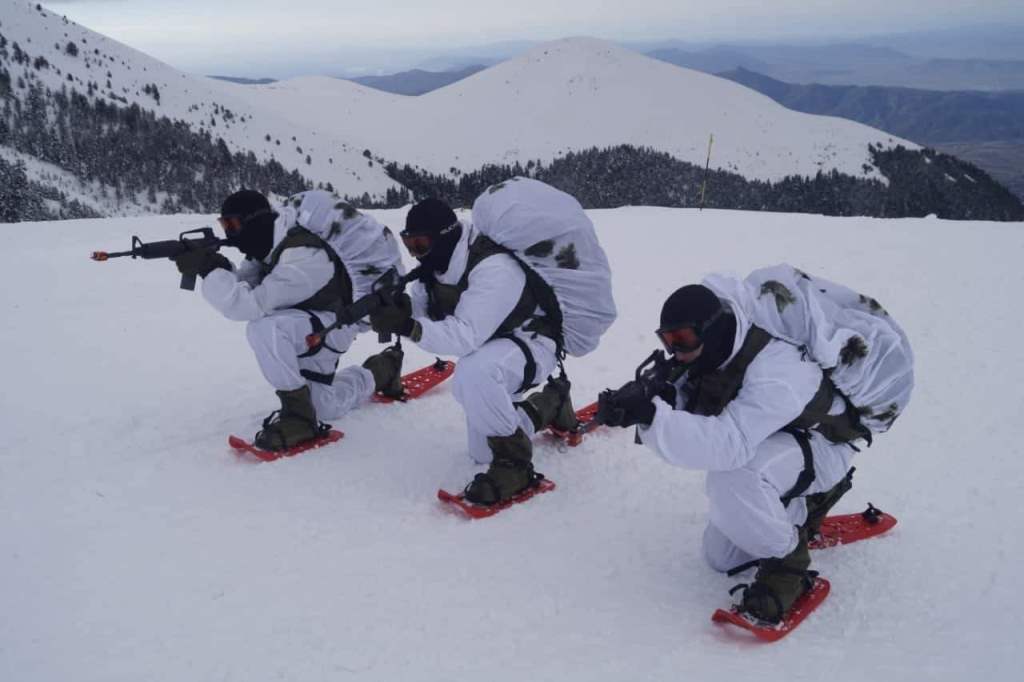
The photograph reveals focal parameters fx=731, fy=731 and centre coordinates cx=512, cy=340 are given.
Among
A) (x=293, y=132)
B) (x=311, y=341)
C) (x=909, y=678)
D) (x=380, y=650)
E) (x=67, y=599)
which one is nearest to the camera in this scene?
(x=909, y=678)

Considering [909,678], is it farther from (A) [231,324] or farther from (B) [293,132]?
(B) [293,132]

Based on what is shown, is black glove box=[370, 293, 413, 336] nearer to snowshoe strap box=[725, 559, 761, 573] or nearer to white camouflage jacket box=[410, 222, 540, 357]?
white camouflage jacket box=[410, 222, 540, 357]

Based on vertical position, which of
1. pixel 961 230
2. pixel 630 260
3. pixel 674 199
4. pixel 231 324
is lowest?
pixel 674 199

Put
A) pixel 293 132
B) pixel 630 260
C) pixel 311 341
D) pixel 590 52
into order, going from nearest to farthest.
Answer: pixel 311 341, pixel 630 260, pixel 293 132, pixel 590 52

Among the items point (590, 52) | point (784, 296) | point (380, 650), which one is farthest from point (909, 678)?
point (590, 52)

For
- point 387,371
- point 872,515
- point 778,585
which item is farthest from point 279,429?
point 872,515

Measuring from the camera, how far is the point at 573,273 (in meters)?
4.50

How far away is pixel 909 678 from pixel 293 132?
3486 inches

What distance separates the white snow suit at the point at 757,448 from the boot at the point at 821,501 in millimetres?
132

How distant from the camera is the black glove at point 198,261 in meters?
4.84

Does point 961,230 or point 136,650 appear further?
point 961,230

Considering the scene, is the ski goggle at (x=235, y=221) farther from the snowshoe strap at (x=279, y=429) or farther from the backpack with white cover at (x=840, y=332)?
the backpack with white cover at (x=840, y=332)

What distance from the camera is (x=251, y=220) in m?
5.04

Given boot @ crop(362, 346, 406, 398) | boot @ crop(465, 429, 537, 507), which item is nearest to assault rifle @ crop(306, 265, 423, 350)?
boot @ crop(465, 429, 537, 507)
